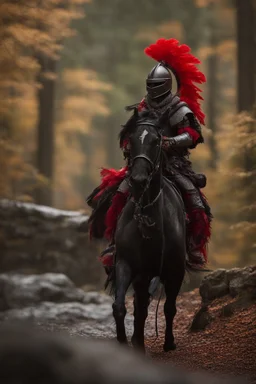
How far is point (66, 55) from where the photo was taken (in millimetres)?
24469

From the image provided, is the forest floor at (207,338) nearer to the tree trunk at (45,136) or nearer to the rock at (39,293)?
the rock at (39,293)

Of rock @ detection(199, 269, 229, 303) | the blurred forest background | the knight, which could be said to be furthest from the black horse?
the blurred forest background

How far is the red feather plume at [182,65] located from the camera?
26.1ft

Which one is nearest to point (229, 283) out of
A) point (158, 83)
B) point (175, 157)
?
point (175, 157)

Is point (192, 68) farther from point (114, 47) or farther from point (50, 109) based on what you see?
point (114, 47)

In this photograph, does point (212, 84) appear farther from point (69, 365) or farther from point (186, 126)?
point (69, 365)

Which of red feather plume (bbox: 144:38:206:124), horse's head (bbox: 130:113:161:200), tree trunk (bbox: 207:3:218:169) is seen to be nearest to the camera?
horse's head (bbox: 130:113:161:200)

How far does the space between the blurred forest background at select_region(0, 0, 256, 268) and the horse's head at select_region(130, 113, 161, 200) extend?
3429 millimetres

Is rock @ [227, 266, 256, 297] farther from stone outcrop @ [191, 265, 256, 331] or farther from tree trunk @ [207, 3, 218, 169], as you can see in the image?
tree trunk @ [207, 3, 218, 169]

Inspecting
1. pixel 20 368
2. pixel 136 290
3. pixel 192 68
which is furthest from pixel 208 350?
pixel 20 368

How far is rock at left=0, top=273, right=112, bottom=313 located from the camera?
11.3 metres

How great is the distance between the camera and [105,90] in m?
28.8

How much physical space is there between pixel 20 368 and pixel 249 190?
835 centimetres

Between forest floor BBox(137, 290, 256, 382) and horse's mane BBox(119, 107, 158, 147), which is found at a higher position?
horse's mane BBox(119, 107, 158, 147)
